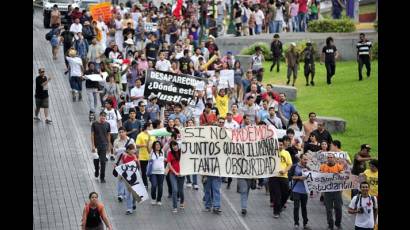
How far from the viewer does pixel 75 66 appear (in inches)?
1158

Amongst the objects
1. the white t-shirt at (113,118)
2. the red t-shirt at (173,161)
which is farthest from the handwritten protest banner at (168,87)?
the red t-shirt at (173,161)

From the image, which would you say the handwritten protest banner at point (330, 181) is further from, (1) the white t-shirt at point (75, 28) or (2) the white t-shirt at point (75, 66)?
(1) the white t-shirt at point (75, 28)

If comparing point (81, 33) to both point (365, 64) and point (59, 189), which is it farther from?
point (59, 189)

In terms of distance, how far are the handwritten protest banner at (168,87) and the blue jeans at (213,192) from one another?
5606mm

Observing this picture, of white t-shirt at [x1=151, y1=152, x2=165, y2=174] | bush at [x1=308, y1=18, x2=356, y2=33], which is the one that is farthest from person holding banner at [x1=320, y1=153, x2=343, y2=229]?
bush at [x1=308, y1=18, x2=356, y2=33]

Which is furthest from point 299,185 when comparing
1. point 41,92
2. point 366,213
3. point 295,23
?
point 295,23

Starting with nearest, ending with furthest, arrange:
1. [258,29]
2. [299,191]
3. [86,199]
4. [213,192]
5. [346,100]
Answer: [299,191] < [213,192] < [86,199] < [346,100] < [258,29]

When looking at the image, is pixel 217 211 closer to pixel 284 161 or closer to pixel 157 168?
pixel 157 168

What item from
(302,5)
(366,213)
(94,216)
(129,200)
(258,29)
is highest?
(302,5)

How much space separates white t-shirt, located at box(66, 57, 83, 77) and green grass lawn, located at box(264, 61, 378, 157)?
580 centimetres

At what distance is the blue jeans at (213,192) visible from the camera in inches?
811

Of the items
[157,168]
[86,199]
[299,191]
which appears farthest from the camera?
[86,199]

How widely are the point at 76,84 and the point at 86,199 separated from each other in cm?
896
